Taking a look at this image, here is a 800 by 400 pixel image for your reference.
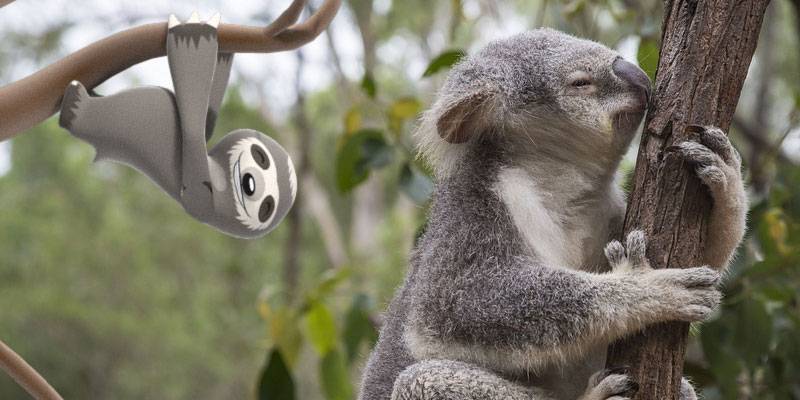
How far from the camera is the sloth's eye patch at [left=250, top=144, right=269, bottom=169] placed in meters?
1.47

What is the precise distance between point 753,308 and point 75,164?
381 inches

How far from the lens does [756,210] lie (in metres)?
3.35

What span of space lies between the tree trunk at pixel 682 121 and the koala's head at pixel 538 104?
0.24 metres

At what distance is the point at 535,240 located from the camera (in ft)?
6.74

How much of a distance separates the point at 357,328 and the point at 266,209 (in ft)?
7.27

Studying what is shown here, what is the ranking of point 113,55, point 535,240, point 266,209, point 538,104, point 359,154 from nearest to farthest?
point 113,55
point 266,209
point 535,240
point 538,104
point 359,154

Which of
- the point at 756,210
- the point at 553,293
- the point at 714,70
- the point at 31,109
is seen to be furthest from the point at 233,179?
the point at 756,210

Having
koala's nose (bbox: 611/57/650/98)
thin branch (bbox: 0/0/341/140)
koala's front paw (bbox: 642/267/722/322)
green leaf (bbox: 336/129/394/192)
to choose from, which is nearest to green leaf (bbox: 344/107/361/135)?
green leaf (bbox: 336/129/394/192)

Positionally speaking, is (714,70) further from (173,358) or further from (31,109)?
(173,358)

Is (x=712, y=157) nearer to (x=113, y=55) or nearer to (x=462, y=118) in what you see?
(x=462, y=118)

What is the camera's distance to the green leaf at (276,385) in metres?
3.33

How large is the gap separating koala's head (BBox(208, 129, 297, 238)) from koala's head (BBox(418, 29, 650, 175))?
0.73m

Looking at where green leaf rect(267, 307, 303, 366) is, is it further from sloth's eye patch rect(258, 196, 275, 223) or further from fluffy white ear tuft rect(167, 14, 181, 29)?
fluffy white ear tuft rect(167, 14, 181, 29)

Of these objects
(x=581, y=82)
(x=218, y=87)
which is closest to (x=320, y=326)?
(x=581, y=82)
